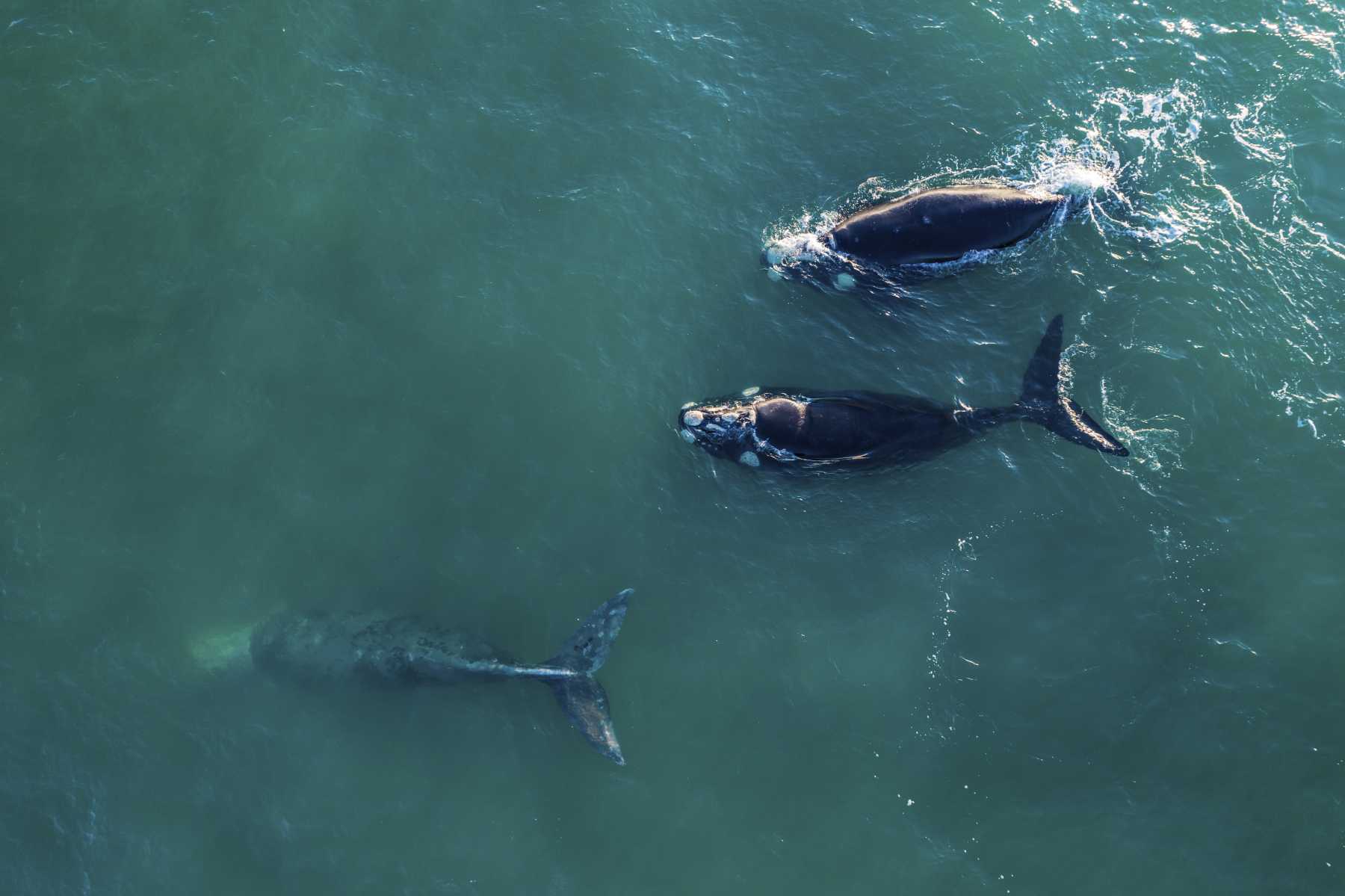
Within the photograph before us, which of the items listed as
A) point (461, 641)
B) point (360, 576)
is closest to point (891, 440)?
point (461, 641)

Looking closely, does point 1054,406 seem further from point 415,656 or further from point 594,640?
point 415,656

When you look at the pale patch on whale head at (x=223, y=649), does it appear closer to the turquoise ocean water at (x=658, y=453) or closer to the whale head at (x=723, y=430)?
the turquoise ocean water at (x=658, y=453)

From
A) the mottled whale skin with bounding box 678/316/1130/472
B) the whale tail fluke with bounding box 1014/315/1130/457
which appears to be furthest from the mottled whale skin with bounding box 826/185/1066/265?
the mottled whale skin with bounding box 678/316/1130/472

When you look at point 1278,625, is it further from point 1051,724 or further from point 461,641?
point 461,641

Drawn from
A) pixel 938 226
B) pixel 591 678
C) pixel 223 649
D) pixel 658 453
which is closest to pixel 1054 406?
pixel 938 226

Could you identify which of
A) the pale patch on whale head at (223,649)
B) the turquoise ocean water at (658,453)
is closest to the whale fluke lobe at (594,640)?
the turquoise ocean water at (658,453)
